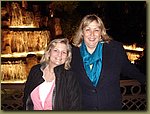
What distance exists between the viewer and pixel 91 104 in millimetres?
2072

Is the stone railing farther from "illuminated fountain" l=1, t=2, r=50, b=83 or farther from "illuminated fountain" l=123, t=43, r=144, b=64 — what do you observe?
"illuminated fountain" l=123, t=43, r=144, b=64

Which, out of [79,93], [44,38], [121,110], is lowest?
[121,110]

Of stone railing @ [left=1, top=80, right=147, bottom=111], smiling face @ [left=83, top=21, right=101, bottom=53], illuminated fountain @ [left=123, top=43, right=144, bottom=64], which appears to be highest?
smiling face @ [left=83, top=21, right=101, bottom=53]

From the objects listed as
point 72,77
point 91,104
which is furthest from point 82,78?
point 91,104

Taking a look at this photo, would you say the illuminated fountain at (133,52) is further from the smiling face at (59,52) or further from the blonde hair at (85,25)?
the smiling face at (59,52)

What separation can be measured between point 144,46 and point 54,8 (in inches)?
30.6

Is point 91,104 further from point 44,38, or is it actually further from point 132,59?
point 44,38

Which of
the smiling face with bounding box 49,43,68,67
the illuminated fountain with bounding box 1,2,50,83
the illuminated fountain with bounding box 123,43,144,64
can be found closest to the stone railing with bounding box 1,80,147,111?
the illuminated fountain with bounding box 1,2,50,83

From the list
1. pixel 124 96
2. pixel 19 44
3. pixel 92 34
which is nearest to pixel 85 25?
pixel 92 34

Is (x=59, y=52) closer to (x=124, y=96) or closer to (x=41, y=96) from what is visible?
(x=41, y=96)

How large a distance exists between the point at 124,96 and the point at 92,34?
1.84ft

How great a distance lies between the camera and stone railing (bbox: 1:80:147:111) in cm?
207

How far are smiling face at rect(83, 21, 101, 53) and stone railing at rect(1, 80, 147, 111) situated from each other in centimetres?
38

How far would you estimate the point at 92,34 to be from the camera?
2.08 m
